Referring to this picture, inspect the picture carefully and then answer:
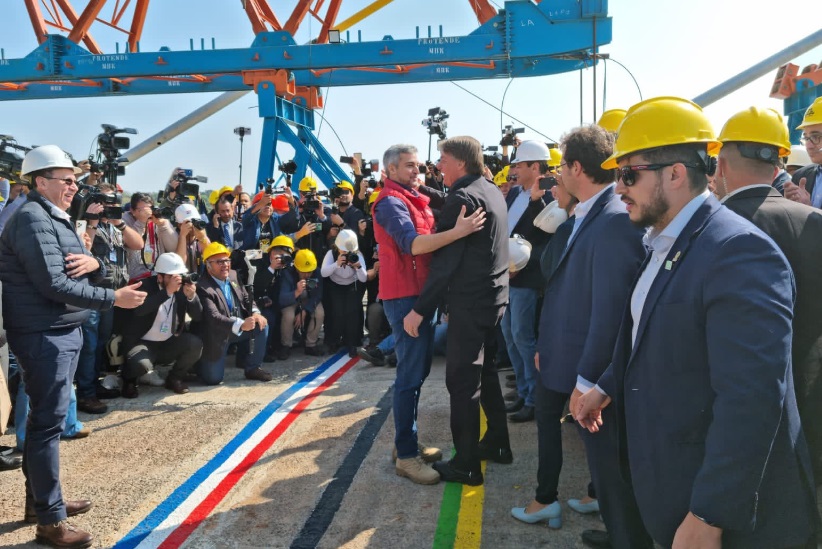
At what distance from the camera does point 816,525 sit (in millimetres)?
1666

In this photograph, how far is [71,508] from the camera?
3611 millimetres

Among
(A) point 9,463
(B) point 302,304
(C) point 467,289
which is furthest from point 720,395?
(B) point 302,304

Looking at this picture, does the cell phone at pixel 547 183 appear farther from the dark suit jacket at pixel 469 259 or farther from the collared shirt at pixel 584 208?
the collared shirt at pixel 584 208

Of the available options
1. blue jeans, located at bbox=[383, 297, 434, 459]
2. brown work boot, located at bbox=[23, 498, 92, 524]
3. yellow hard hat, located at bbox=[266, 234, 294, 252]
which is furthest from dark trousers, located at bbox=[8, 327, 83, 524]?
yellow hard hat, located at bbox=[266, 234, 294, 252]

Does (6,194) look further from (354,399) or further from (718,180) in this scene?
(718,180)

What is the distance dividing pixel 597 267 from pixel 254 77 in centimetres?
Answer: 1149

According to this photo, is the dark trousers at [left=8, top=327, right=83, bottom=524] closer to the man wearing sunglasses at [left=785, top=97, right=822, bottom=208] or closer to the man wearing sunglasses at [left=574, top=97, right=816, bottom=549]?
the man wearing sunglasses at [left=574, top=97, right=816, bottom=549]

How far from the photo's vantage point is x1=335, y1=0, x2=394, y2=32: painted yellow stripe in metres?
15.7

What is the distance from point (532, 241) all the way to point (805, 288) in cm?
297

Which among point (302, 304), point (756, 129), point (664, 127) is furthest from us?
point (302, 304)

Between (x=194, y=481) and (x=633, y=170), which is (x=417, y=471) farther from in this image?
(x=633, y=170)

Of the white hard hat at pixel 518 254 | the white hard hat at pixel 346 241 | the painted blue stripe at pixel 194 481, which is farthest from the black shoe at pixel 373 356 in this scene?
the white hard hat at pixel 518 254

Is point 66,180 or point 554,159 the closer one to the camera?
point 66,180

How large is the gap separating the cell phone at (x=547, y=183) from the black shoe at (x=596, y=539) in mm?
2622
